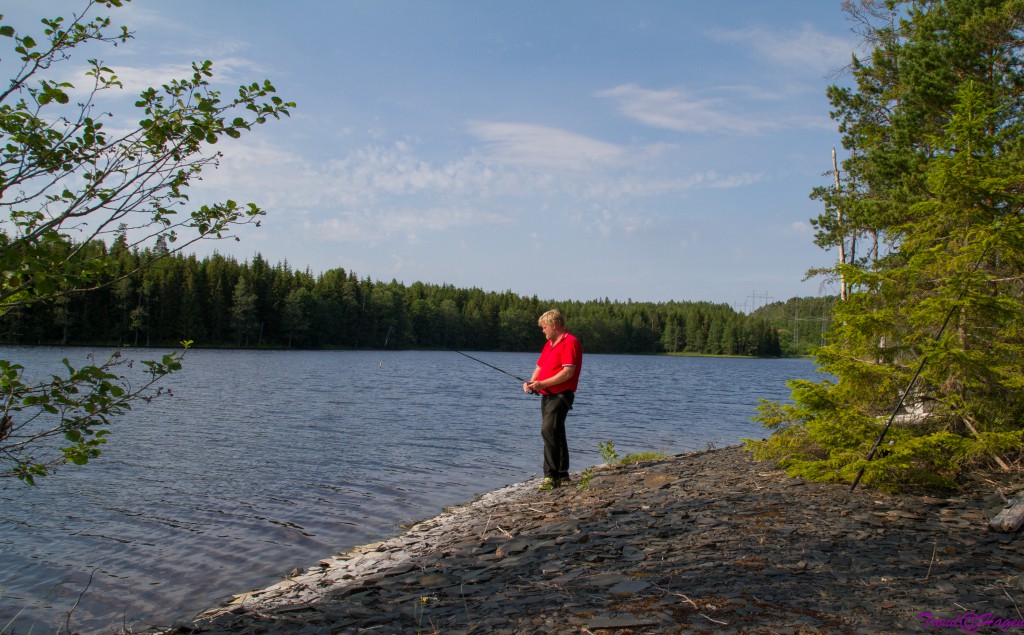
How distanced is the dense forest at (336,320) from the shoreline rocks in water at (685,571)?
51.8 ft

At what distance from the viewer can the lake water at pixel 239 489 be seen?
291 inches

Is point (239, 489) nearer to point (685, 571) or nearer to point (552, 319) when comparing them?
point (552, 319)

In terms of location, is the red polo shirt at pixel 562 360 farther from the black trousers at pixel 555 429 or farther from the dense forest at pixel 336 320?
the dense forest at pixel 336 320

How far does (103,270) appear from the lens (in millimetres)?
4453

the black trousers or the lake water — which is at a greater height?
the black trousers

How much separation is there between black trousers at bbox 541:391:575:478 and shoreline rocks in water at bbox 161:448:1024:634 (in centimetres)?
109

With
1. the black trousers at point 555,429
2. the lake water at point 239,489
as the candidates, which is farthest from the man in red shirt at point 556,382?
the lake water at point 239,489

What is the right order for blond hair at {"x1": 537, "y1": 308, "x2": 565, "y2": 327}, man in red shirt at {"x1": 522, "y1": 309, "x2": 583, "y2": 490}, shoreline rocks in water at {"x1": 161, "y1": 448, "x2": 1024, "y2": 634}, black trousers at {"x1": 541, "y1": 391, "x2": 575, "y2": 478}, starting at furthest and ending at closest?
blond hair at {"x1": 537, "y1": 308, "x2": 565, "y2": 327} → black trousers at {"x1": 541, "y1": 391, "x2": 575, "y2": 478} → man in red shirt at {"x1": 522, "y1": 309, "x2": 583, "y2": 490} → shoreline rocks in water at {"x1": 161, "y1": 448, "x2": 1024, "y2": 634}

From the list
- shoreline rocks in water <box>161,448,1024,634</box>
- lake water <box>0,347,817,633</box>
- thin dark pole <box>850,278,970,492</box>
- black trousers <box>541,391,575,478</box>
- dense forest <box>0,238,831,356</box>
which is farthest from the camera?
dense forest <box>0,238,831,356</box>

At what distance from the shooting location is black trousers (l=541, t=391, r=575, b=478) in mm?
9477

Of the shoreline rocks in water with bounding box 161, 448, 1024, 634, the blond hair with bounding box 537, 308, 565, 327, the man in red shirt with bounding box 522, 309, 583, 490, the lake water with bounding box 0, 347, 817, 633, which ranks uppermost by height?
the blond hair with bounding box 537, 308, 565, 327

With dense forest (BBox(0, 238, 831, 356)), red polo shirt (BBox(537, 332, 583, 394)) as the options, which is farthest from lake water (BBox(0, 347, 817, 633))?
dense forest (BBox(0, 238, 831, 356))

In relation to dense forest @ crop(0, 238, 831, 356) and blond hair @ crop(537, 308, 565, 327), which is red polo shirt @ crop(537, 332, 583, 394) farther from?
dense forest @ crop(0, 238, 831, 356)

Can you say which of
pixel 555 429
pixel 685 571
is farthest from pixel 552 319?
pixel 685 571
